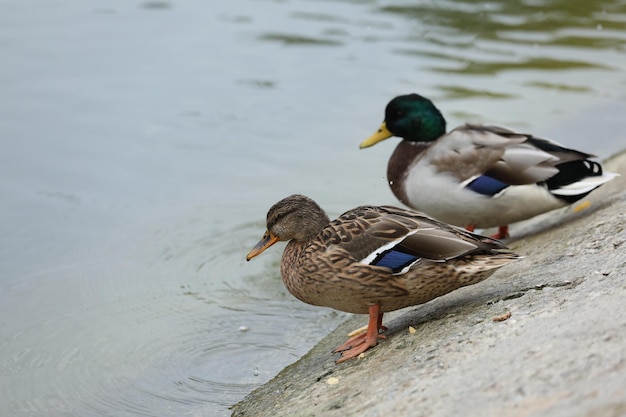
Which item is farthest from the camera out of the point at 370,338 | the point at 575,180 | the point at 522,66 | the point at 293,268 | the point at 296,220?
the point at 522,66

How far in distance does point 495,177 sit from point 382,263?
1772 millimetres

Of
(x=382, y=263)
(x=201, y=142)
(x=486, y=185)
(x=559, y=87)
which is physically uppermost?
(x=382, y=263)

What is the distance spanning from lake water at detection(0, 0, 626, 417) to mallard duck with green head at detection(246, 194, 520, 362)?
670 mm

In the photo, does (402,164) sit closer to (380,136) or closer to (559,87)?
(380,136)

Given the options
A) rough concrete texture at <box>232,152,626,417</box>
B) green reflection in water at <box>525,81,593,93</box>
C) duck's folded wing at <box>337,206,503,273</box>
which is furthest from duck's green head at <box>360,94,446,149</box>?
green reflection in water at <box>525,81,593,93</box>

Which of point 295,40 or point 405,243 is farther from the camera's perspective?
point 295,40

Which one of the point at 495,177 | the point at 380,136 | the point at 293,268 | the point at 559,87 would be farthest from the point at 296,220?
the point at 559,87

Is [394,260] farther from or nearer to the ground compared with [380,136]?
farther from the ground

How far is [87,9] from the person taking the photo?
10.8 metres

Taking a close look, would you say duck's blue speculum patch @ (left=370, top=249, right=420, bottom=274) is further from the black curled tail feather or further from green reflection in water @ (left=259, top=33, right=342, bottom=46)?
green reflection in water @ (left=259, top=33, right=342, bottom=46)

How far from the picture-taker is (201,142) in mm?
8062

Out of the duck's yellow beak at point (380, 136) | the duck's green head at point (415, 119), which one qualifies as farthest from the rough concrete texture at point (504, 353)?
the duck's yellow beak at point (380, 136)

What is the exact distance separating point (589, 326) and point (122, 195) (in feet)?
14.7

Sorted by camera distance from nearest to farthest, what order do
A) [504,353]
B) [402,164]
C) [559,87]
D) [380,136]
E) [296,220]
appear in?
1. [504,353]
2. [296,220]
3. [402,164]
4. [380,136]
5. [559,87]
